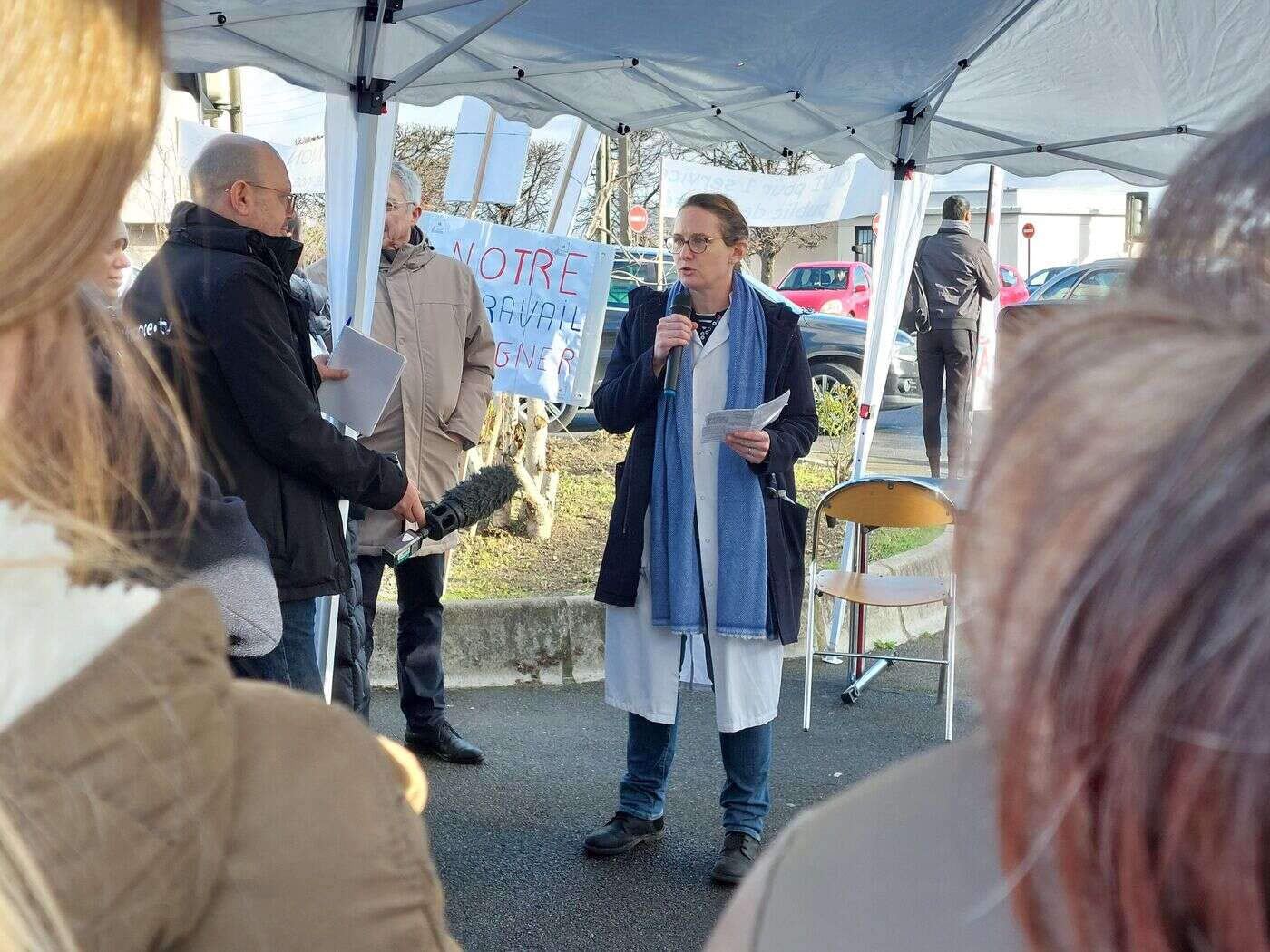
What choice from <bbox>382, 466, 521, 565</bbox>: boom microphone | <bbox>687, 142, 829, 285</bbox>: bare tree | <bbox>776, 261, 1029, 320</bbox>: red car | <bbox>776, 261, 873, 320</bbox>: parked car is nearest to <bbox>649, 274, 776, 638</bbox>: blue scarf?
<bbox>382, 466, 521, 565</bbox>: boom microphone

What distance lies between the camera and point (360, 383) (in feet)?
13.0

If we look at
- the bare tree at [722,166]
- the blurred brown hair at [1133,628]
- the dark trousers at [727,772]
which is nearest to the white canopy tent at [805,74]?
the dark trousers at [727,772]

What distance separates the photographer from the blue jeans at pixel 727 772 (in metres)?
3.90

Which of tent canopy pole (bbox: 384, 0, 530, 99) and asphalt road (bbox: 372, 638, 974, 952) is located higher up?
tent canopy pole (bbox: 384, 0, 530, 99)

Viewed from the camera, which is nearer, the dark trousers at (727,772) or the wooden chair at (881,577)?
the dark trousers at (727,772)

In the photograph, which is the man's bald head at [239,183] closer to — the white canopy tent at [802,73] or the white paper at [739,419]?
the white canopy tent at [802,73]

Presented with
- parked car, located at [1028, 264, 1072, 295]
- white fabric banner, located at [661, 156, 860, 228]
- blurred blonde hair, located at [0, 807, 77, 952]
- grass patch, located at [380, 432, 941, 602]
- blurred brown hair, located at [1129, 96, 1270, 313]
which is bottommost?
grass patch, located at [380, 432, 941, 602]

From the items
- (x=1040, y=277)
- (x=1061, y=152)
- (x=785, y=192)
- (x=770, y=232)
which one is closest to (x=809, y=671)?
(x=1061, y=152)

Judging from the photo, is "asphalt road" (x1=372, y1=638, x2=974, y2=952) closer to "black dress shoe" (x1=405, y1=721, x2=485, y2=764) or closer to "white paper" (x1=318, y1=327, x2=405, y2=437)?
"black dress shoe" (x1=405, y1=721, x2=485, y2=764)

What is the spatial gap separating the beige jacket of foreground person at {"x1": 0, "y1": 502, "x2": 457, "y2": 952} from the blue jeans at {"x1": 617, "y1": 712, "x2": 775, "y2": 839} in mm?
3172

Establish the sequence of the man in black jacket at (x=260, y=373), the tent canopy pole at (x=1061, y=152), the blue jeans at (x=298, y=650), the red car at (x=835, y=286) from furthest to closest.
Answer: the red car at (x=835, y=286)
the tent canopy pole at (x=1061, y=152)
the blue jeans at (x=298, y=650)
the man in black jacket at (x=260, y=373)

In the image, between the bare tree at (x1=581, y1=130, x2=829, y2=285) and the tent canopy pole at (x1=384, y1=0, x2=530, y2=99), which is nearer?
the tent canopy pole at (x1=384, y1=0, x2=530, y2=99)

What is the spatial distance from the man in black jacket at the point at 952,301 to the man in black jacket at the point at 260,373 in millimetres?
7592

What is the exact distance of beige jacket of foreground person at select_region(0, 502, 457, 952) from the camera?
24.9 inches
